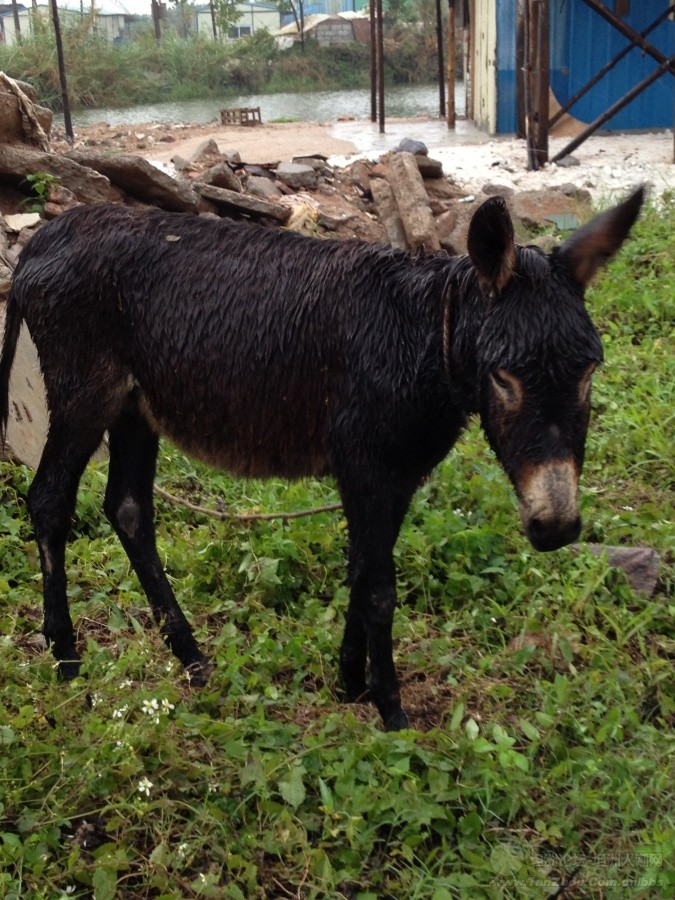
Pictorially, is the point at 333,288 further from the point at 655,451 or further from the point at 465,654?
the point at 655,451

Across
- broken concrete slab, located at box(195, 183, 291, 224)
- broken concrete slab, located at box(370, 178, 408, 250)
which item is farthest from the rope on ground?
broken concrete slab, located at box(370, 178, 408, 250)

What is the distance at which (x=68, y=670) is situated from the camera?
3.67 m

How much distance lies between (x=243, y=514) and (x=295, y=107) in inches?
788

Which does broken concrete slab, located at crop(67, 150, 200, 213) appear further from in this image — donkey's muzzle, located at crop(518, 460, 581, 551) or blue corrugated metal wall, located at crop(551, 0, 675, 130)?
blue corrugated metal wall, located at crop(551, 0, 675, 130)

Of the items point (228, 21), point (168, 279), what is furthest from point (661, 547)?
point (228, 21)

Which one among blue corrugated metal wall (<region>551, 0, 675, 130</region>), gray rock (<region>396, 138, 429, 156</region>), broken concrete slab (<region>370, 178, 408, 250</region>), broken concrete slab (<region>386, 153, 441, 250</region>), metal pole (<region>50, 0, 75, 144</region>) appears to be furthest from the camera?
blue corrugated metal wall (<region>551, 0, 675, 130</region>)

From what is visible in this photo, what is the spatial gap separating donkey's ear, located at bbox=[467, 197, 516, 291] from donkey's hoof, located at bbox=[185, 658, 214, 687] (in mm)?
1852

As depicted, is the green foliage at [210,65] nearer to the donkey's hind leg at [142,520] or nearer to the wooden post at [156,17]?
the wooden post at [156,17]

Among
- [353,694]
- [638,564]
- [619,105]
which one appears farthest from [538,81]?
[353,694]

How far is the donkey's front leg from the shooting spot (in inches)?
127

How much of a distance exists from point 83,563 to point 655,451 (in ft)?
9.86

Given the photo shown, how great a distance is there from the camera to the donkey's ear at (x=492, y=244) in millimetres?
2670

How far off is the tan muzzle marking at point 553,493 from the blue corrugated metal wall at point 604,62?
42.8 ft

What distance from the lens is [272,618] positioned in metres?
4.13
